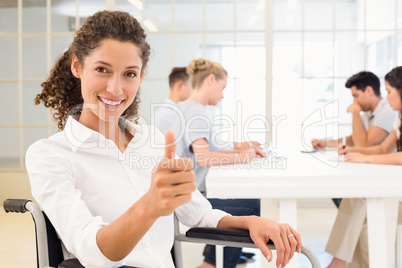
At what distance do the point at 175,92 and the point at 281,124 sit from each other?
77.9 inches

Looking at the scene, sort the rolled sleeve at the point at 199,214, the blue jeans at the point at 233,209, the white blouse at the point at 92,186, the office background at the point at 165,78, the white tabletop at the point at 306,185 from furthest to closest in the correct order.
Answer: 1. the office background at the point at 165,78
2. the blue jeans at the point at 233,209
3. the white tabletop at the point at 306,185
4. the rolled sleeve at the point at 199,214
5. the white blouse at the point at 92,186

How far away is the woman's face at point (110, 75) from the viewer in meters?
1.09

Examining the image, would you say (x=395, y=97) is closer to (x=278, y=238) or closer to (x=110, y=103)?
(x=278, y=238)

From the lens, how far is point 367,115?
3635 mm

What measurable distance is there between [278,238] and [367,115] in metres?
2.73

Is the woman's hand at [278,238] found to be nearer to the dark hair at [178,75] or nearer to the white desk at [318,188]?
the white desk at [318,188]

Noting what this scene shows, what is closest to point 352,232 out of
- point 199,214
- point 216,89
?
point 216,89

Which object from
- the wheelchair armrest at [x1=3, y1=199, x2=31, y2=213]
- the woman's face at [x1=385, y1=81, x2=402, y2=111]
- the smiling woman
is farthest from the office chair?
the woman's face at [x1=385, y1=81, x2=402, y2=111]

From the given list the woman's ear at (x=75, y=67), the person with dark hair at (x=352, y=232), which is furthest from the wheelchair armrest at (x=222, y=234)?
the person with dark hair at (x=352, y=232)

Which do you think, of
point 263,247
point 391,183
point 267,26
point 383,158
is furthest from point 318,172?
point 267,26

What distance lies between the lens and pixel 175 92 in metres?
3.56

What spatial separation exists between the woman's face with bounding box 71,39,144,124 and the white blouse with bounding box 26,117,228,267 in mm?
81

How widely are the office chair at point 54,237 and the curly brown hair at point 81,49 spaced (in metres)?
0.30

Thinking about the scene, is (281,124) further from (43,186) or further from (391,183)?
(43,186)
